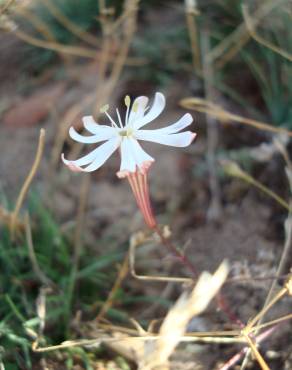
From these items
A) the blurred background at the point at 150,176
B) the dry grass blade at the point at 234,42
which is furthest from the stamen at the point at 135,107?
the dry grass blade at the point at 234,42

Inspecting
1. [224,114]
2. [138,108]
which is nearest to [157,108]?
[138,108]

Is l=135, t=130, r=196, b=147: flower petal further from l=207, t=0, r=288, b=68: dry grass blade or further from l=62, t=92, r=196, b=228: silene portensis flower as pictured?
l=207, t=0, r=288, b=68: dry grass blade

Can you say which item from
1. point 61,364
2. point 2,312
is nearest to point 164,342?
point 61,364

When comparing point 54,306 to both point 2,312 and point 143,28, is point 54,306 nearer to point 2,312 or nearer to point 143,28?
point 2,312

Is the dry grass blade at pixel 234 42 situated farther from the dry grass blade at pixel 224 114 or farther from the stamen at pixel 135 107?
the stamen at pixel 135 107

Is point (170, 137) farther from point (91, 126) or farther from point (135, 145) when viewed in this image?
point (91, 126)

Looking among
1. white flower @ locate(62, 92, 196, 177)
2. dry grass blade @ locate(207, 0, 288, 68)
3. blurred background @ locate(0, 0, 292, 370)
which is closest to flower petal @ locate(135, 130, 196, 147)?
white flower @ locate(62, 92, 196, 177)
